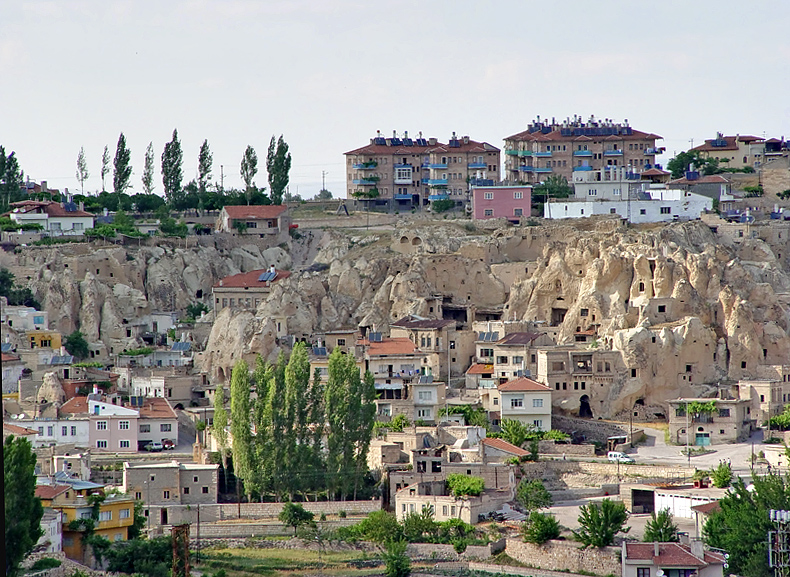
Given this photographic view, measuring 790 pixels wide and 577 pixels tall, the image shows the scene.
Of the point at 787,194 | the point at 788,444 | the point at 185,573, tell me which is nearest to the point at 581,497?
the point at 788,444

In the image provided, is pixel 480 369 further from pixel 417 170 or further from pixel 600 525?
pixel 417 170

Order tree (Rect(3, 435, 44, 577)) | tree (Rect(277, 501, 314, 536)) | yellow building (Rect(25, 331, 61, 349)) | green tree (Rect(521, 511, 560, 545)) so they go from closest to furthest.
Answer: tree (Rect(3, 435, 44, 577)) → green tree (Rect(521, 511, 560, 545)) → tree (Rect(277, 501, 314, 536)) → yellow building (Rect(25, 331, 61, 349))

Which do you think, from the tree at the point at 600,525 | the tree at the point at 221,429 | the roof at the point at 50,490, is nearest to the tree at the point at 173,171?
the tree at the point at 221,429

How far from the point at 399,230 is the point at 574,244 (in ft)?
27.3

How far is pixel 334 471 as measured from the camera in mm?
36156

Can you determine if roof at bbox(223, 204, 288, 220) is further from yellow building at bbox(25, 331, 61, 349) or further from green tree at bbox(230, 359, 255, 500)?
green tree at bbox(230, 359, 255, 500)

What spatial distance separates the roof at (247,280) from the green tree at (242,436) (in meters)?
13.3

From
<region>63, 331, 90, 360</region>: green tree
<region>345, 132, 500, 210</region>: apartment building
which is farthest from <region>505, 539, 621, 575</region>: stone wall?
<region>345, 132, 500, 210</region>: apartment building

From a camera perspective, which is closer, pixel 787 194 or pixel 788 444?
pixel 788 444

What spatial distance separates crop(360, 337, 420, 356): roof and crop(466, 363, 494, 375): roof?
181 cm

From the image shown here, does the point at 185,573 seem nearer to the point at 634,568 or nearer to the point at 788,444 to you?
the point at 634,568

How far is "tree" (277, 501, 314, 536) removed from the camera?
109 ft

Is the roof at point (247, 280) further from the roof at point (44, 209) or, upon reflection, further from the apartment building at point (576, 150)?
the apartment building at point (576, 150)

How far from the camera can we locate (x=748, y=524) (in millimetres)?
27984
